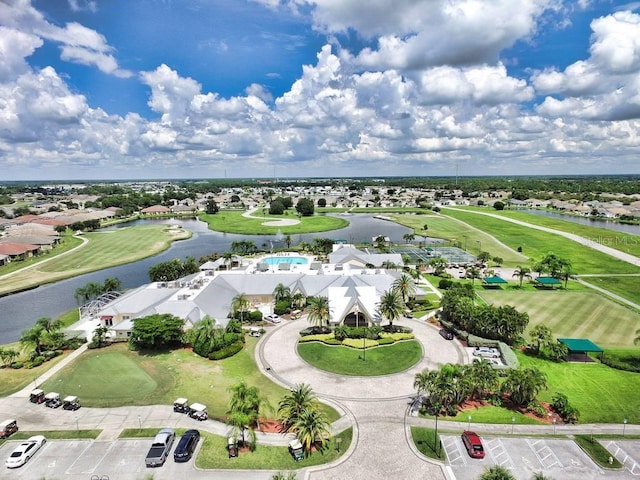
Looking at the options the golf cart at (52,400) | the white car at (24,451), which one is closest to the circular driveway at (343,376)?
the golf cart at (52,400)

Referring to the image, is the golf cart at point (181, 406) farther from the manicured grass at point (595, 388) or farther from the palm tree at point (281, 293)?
the manicured grass at point (595, 388)

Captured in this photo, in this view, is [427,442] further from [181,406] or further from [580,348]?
[580,348]

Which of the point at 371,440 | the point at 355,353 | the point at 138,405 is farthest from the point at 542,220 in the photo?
the point at 138,405

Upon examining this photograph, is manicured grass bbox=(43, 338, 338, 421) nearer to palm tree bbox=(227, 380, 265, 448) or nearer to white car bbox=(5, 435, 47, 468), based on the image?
palm tree bbox=(227, 380, 265, 448)

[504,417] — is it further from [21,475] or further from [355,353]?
[21,475]

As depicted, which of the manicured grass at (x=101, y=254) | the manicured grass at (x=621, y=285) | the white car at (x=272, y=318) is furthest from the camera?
the manicured grass at (x=101, y=254)

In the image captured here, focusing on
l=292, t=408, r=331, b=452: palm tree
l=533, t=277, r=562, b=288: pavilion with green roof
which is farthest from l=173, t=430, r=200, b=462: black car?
l=533, t=277, r=562, b=288: pavilion with green roof
